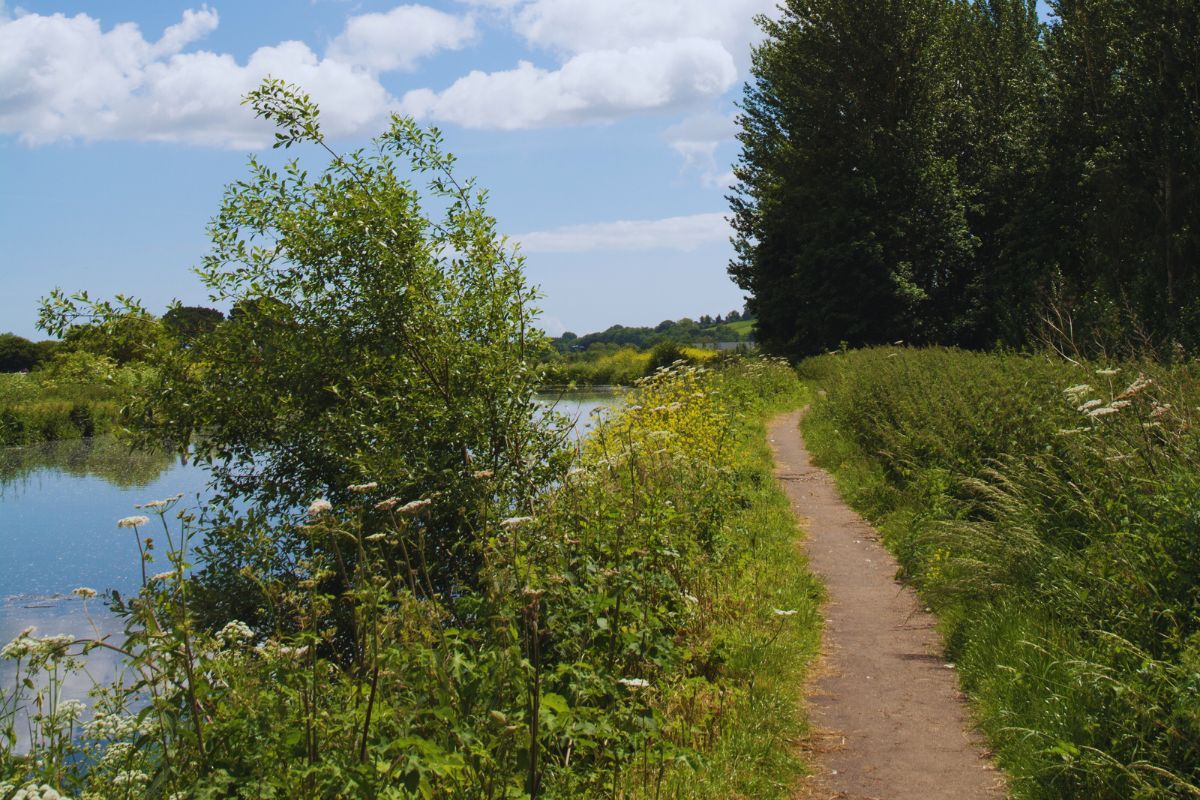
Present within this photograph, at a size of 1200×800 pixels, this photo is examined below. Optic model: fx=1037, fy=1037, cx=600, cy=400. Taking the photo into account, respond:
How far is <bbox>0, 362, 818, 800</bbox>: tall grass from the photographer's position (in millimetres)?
3537

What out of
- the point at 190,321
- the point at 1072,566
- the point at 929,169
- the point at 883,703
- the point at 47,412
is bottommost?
the point at 883,703

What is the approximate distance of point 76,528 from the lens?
16625 mm

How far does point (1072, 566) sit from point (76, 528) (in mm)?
15299

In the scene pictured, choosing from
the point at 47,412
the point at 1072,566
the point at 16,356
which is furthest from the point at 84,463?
the point at 16,356

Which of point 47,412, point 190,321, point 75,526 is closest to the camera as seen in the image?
point 190,321

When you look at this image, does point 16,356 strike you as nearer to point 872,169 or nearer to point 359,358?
point 872,169

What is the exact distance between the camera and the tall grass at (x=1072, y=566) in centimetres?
456

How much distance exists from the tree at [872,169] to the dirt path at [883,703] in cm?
3046

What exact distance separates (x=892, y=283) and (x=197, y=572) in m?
33.3

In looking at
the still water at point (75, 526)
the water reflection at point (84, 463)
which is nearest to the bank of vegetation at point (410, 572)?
the still water at point (75, 526)

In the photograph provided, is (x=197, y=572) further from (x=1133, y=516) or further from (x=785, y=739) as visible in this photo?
(x=1133, y=516)

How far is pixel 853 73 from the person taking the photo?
38.5 metres

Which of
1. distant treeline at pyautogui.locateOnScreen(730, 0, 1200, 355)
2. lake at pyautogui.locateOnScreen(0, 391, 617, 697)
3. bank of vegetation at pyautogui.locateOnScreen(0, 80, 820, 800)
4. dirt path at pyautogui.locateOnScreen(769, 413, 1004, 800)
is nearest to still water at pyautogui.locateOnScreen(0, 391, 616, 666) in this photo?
lake at pyautogui.locateOnScreen(0, 391, 617, 697)

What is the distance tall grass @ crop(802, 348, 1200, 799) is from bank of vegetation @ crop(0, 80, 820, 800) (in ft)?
3.85
